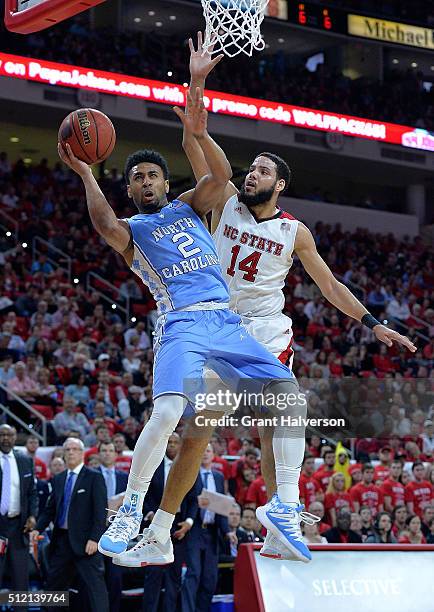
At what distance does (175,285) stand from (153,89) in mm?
15692

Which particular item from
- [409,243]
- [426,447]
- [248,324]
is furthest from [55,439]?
A: [409,243]

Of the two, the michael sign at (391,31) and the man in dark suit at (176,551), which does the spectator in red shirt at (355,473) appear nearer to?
the man in dark suit at (176,551)

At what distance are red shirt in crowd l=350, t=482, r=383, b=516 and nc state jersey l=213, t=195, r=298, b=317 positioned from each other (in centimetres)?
663

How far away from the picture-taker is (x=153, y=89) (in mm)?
21078

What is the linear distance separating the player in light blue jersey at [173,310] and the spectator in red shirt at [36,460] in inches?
231

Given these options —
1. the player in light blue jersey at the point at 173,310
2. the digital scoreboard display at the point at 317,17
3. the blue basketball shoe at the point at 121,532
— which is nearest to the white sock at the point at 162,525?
the player in light blue jersey at the point at 173,310

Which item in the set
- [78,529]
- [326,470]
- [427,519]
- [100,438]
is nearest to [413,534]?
[427,519]

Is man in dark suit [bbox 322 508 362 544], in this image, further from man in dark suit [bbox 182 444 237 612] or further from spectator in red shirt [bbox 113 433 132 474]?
spectator in red shirt [bbox 113 433 132 474]

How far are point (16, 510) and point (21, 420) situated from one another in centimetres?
299

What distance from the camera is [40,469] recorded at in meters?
11.8

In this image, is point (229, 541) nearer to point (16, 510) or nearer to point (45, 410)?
point (16, 510)

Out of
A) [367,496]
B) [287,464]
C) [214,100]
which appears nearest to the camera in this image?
[287,464]

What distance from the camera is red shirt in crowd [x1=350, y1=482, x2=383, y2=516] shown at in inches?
495

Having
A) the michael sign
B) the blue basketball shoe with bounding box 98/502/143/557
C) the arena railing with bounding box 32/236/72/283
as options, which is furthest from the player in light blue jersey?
the michael sign
